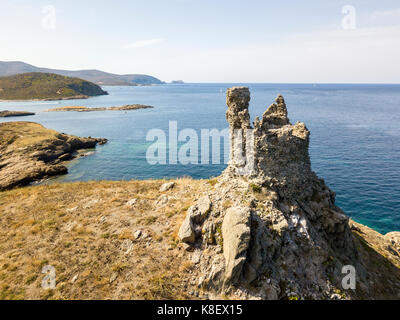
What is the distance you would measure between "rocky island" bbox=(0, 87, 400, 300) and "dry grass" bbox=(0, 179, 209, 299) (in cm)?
9

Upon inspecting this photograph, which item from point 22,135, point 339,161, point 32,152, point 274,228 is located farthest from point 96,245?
point 22,135

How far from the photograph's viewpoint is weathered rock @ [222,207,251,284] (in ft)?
47.8

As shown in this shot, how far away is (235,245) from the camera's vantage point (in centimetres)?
1490

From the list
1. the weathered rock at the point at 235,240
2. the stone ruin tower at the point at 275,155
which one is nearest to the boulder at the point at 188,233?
the weathered rock at the point at 235,240

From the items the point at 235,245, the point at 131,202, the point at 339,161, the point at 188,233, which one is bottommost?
the point at 131,202

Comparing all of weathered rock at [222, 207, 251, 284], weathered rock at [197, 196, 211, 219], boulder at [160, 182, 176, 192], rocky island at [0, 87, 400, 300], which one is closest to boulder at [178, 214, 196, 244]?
rocky island at [0, 87, 400, 300]

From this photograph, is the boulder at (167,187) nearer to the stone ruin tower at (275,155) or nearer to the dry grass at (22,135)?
the stone ruin tower at (275,155)

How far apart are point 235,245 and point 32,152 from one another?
61.5 meters

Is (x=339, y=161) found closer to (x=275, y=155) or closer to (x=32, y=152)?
(x=275, y=155)

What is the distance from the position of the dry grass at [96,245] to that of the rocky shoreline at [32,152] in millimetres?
18782

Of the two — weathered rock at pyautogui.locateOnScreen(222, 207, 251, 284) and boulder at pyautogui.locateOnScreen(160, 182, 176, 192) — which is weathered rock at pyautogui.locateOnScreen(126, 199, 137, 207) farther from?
weathered rock at pyautogui.locateOnScreen(222, 207, 251, 284)

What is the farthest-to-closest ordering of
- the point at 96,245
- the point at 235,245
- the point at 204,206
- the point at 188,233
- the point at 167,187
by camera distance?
the point at 167,187, the point at 96,245, the point at 204,206, the point at 188,233, the point at 235,245

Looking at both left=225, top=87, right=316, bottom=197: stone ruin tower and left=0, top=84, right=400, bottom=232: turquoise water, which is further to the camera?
left=0, top=84, right=400, bottom=232: turquoise water
